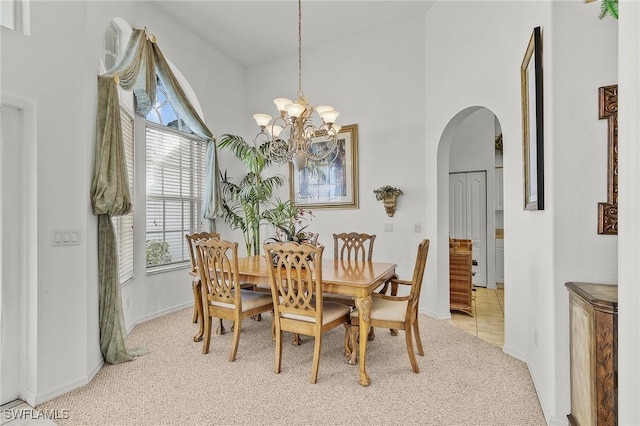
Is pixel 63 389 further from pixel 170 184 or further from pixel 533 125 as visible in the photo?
pixel 533 125

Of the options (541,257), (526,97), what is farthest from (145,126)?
(541,257)

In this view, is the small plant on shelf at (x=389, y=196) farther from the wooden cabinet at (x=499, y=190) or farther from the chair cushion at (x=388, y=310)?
the wooden cabinet at (x=499, y=190)

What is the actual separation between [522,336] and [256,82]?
4.90m

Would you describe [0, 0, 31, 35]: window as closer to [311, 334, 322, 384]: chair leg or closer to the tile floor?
[311, 334, 322, 384]: chair leg

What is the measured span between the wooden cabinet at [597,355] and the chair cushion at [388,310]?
1.09m

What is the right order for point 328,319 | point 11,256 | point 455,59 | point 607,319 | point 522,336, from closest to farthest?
point 607,319, point 11,256, point 328,319, point 522,336, point 455,59

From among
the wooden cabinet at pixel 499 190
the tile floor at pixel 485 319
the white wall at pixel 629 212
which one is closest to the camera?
the white wall at pixel 629 212

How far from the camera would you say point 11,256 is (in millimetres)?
2068

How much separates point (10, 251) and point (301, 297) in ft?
6.14

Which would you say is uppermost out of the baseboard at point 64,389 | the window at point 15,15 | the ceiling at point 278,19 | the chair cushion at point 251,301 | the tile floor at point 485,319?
the ceiling at point 278,19

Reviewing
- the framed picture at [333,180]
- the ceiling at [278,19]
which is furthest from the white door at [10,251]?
the framed picture at [333,180]

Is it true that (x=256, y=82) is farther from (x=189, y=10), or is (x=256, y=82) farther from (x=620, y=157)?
(x=620, y=157)

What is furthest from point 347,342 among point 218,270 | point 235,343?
point 218,270

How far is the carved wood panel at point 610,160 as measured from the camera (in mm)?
1695
